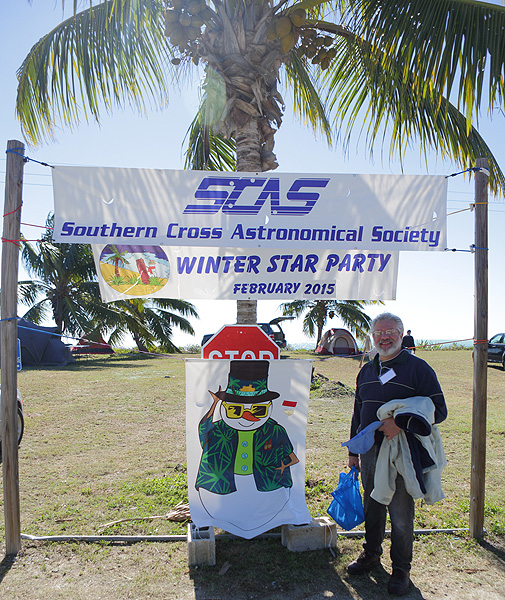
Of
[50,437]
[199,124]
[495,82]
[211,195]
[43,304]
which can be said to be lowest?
[50,437]

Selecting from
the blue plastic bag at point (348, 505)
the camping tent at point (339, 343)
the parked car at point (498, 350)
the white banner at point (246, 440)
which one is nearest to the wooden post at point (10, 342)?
the white banner at point (246, 440)

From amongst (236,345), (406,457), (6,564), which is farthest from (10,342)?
(406,457)

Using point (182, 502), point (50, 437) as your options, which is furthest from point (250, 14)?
point (50, 437)

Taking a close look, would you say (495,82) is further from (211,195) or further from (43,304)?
(43,304)

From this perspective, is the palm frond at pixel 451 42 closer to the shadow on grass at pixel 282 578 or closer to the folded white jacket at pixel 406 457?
the folded white jacket at pixel 406 457

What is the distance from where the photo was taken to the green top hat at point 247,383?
3.84m

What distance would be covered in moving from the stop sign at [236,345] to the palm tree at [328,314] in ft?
66.3

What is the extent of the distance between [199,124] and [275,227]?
3.41 metres

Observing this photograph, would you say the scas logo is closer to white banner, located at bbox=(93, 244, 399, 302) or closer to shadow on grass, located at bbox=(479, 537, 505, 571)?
white banner, located at bbox=(93, 244, 399, 302)

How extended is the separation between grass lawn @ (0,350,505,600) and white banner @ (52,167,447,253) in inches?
93.3

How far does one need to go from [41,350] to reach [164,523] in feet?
45.1

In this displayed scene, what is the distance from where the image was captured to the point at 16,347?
3.71 metres

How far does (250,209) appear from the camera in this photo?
155 inches

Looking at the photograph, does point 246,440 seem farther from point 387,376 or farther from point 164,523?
point 387,376
